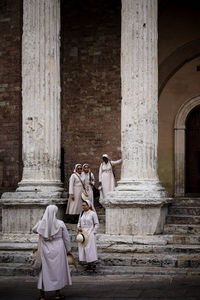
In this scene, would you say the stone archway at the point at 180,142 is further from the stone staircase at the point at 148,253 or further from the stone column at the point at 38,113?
the stone column at the point at 38,113

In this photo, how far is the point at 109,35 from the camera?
1647 cm

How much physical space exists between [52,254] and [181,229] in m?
3.87

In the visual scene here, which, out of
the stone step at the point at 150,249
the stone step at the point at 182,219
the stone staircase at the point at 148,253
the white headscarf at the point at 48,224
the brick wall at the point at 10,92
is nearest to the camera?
the white headscarf at the point at 48,224

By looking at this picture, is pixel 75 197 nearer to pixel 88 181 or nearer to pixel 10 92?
pixel 88 181

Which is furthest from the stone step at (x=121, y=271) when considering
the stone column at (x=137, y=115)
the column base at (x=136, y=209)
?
the stone column at (x=137, y=115)

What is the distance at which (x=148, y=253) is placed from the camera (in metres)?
9.97

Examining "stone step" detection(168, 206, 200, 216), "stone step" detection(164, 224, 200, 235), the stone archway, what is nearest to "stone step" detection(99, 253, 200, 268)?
"stone step" detection(164, 224, 200, 235)

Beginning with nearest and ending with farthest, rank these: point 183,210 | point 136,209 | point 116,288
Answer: point 116,288, point 136,209, point 183,210

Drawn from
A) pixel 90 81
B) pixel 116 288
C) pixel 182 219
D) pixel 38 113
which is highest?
pixel 90 81

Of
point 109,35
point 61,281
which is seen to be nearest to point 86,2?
point 109,35

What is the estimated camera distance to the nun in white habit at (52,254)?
7496 mm

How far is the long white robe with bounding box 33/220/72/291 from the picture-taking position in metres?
7.48

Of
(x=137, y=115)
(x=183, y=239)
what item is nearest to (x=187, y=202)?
(x=183, y=239)

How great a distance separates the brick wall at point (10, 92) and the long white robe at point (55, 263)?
8.78 m
